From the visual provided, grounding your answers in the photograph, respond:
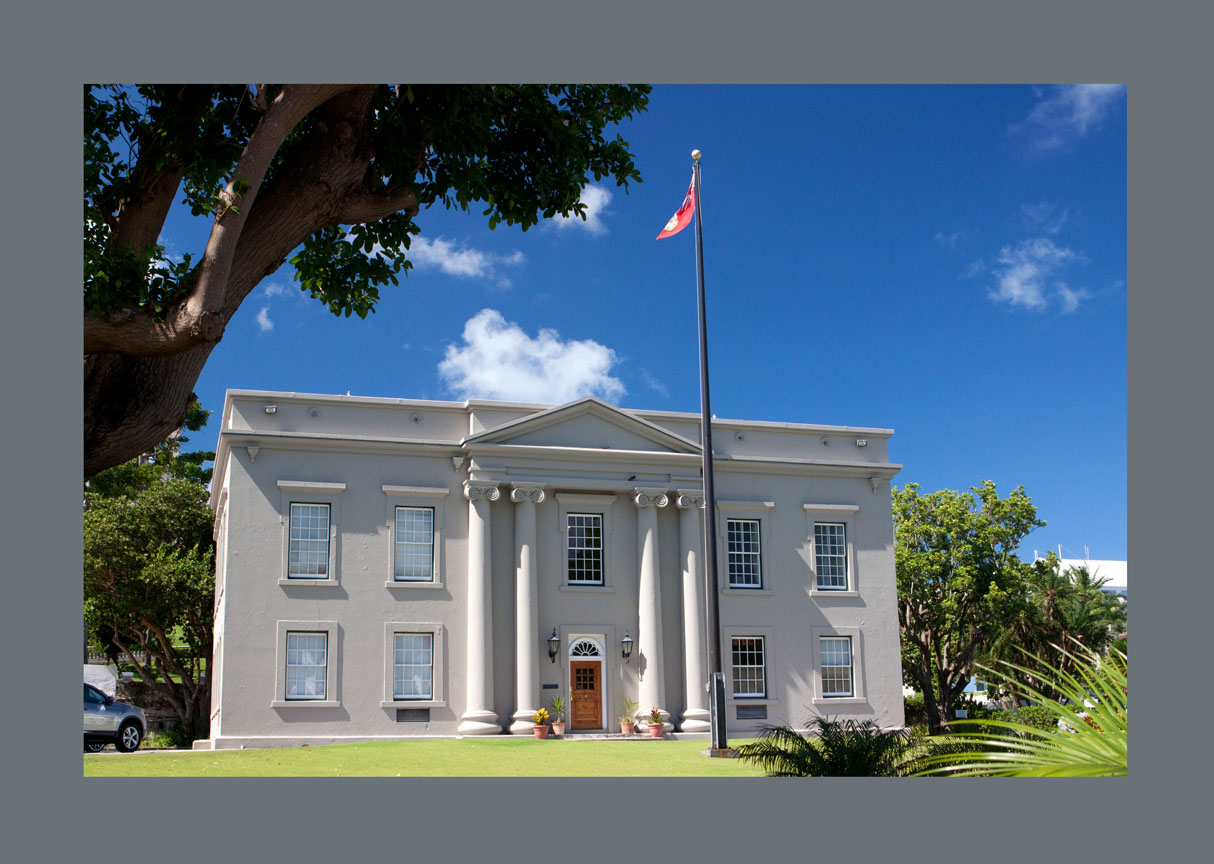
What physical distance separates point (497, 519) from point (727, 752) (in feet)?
32.4

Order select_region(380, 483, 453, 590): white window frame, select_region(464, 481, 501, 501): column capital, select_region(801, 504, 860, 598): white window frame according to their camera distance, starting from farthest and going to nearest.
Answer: select_region(801, 504, 860, 598): white window frame → select_region(464, 481, 501, 501): column capital → select_region(380, 483, 453, 590): white window frame

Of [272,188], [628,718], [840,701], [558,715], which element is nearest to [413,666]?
[558,715]

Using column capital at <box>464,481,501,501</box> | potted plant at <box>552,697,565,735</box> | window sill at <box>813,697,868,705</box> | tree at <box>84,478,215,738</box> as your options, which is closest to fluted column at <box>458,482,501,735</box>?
column capital at <box>464,481,501,501</box>

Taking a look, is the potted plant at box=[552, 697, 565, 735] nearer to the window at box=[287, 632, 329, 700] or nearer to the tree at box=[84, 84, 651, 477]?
the window at box=[287, 632, 329, 700]

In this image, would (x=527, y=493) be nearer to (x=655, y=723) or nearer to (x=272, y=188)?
(x=655, y=723)

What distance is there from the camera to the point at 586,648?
987 inches

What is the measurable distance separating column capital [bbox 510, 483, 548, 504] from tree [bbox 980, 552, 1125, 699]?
59.9 ft

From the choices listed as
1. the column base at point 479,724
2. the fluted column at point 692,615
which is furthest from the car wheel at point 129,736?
the fluted column at point 692,615

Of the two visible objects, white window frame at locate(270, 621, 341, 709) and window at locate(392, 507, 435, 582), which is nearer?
white window frame at locate(270, 621, 341, 709)

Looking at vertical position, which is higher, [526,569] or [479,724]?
[526,569]

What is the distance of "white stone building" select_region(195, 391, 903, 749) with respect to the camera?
75.8ft

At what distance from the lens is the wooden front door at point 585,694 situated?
2475cm

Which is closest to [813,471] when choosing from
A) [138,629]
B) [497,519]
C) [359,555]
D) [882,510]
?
[882,510]

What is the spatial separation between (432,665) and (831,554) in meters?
9.67
